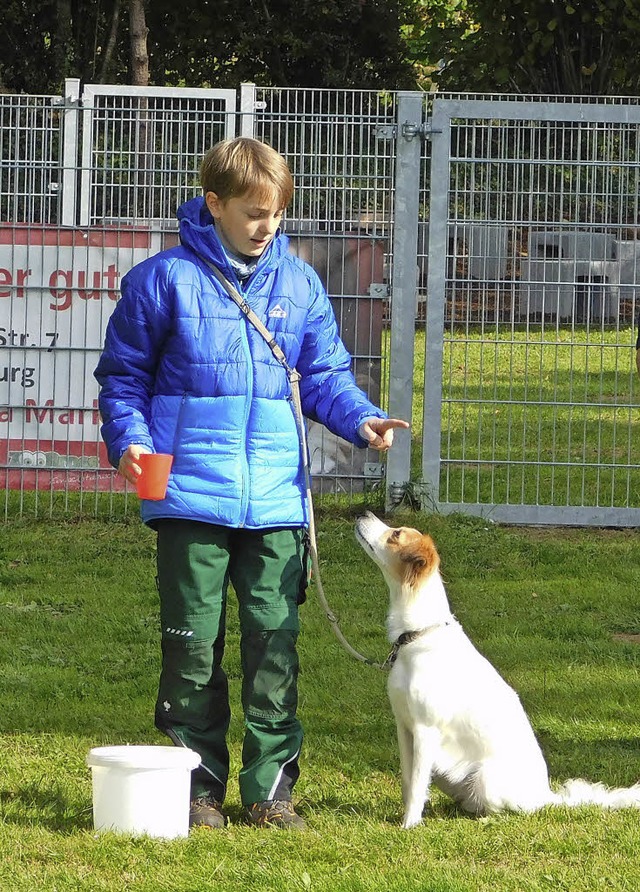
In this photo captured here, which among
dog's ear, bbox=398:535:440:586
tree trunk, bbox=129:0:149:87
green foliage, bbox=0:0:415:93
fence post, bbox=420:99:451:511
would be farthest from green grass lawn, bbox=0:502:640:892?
green foliage, bbox=0:0:415:93

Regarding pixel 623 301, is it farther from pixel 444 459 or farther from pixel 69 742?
pixel 69 742

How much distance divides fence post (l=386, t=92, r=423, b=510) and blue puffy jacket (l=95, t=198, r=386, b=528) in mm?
4813

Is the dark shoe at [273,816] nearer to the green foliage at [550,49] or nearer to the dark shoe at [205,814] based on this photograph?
the dark shoe at [205,814]

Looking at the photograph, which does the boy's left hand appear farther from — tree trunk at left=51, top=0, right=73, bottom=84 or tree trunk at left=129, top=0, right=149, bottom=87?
tree trunk at left=51, top=0, right=73, bottom=84

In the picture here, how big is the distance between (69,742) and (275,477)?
5.40 ft

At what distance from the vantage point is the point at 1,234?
891cm

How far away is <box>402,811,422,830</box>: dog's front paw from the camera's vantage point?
4.06 m

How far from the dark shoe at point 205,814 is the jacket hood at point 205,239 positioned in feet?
5.42

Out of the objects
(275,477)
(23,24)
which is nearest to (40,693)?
(275,477)

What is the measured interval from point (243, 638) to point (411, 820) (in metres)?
A: 0.77

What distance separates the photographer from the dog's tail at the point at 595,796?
422cm

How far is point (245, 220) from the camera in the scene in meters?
3.87

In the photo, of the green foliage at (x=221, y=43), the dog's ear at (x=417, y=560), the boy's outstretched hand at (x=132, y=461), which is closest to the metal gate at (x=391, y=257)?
the dog's ear at (x=417, y=560)

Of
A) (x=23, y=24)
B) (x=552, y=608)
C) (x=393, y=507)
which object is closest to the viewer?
(x=552, y=608)
